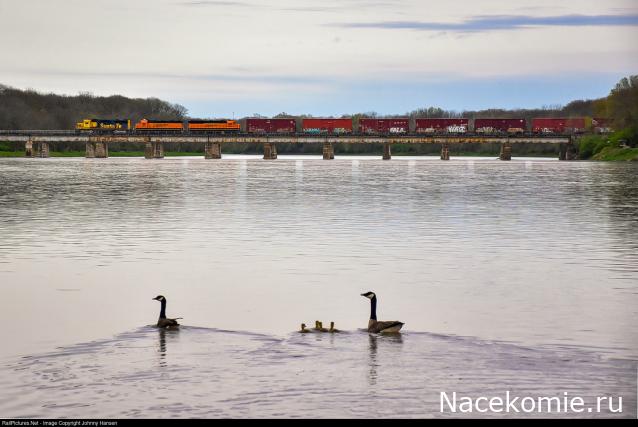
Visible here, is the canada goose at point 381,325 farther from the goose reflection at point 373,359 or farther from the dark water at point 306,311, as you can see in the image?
the dark water at point 306,311

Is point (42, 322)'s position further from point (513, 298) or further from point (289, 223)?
point (289, 223)

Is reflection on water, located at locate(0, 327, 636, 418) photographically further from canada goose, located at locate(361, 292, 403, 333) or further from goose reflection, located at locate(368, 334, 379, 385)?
canada goose, located at locate(361, 292, 403, 333)

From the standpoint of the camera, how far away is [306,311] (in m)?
26.4

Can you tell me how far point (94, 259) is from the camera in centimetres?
3744

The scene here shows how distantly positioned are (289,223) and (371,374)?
3548cm

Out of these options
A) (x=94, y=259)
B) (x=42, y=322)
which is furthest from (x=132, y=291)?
(x=94, y=259)

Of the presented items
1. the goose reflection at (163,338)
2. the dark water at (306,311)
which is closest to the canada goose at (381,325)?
the dark water at (306,311)

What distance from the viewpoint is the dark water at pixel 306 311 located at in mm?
17922

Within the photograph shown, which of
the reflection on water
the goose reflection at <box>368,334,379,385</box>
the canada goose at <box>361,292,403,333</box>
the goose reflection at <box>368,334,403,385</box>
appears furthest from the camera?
the canada goose at <box>361,292,403,333</box>

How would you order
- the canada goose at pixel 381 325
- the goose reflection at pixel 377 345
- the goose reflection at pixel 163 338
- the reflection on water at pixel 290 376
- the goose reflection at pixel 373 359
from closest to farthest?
the reflection on water at pixel 290 376 → the goose reflection at pixel 373 359 → the goose reflection at pixel 377 345 → the goose reflection at pixel 163 338 → the canada goose at pixel 381 325

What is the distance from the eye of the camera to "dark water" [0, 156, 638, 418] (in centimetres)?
1792

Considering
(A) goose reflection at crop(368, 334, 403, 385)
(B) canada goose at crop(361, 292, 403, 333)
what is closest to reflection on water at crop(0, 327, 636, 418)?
(A) goose reflection at crop(368, 334, 403, 385)
